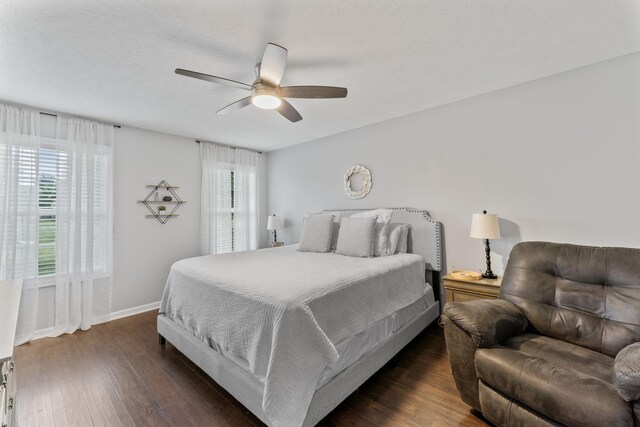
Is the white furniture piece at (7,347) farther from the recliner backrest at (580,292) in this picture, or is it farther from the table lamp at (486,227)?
the table lamp at (486,227)

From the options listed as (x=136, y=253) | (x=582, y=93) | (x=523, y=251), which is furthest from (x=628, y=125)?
(x=136, y=253)

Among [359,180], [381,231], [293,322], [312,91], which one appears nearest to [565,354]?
[293,322]

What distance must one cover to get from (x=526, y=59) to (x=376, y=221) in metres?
2.00

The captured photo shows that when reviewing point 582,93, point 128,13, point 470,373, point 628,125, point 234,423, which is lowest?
point 234,423

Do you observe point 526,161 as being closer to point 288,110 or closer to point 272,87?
point 288,110

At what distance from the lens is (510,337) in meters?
1.80

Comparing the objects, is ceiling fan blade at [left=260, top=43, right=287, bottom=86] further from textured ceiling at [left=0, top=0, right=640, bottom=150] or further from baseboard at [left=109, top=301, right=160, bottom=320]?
baseboard at [left=109, top=301, right=160, bottom=320]

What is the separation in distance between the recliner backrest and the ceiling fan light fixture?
7.60 feet

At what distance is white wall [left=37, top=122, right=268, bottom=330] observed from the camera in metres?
3.60

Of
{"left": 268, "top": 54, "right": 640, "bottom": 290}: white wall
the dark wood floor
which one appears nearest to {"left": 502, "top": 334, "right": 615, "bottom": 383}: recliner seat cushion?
the dark wood floor

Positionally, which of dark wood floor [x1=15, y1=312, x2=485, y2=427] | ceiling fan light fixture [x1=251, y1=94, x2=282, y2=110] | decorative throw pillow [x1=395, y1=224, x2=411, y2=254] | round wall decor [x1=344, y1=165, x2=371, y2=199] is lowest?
dark wood floor [x1=15, y1=312, x2=485, y2=427]

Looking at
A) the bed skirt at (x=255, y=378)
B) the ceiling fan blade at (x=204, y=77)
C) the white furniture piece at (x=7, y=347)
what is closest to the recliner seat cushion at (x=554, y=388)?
the bed skirt at (x=255, y=378)

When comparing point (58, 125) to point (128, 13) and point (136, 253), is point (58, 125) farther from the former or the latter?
point (128, 13)

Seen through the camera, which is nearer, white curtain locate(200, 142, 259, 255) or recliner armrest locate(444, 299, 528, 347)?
recliner armrest locate(444, 299, 528, 347)
